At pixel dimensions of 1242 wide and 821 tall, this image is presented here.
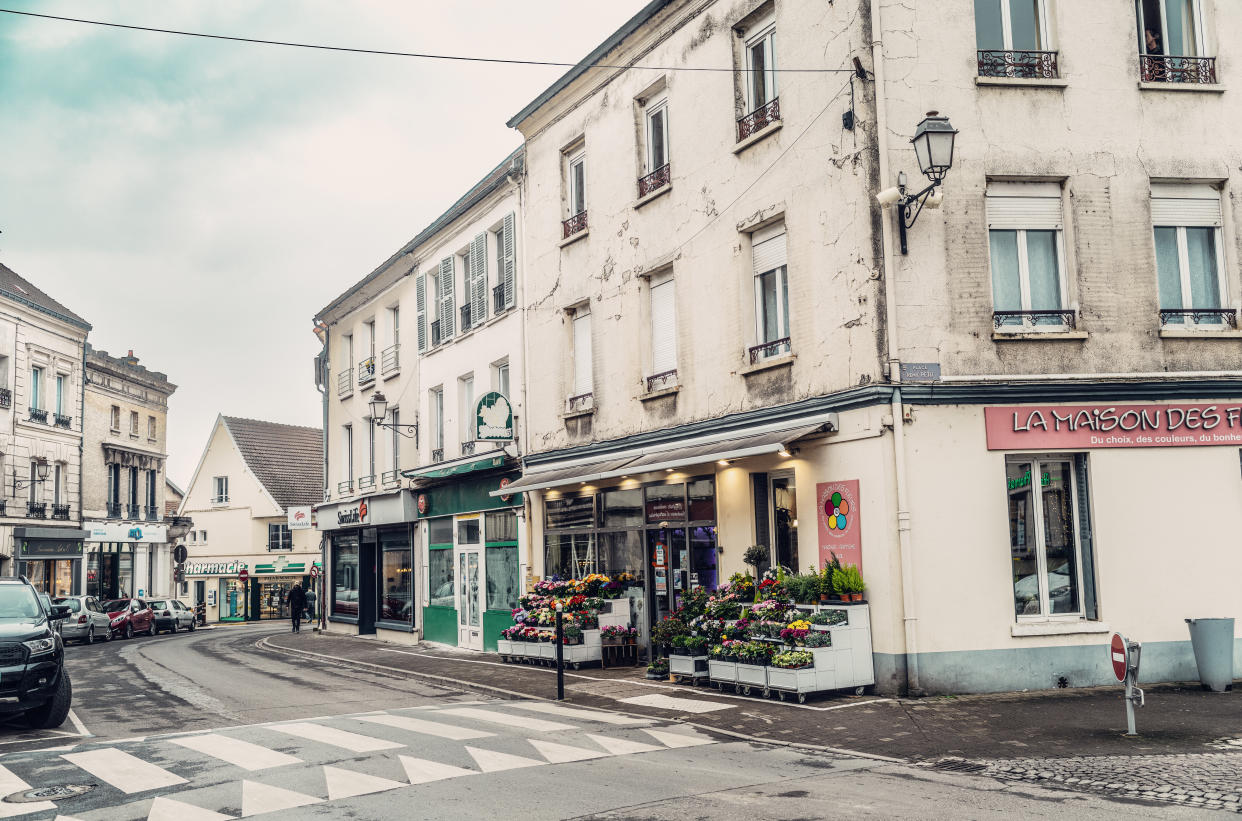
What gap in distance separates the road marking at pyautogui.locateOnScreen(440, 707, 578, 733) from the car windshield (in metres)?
5.07

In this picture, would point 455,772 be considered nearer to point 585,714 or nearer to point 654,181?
point 585,714

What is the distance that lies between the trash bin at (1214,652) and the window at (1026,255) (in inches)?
154

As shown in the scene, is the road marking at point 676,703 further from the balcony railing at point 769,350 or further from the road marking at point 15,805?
the road marking at point 15,805

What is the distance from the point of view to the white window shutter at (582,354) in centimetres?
1956

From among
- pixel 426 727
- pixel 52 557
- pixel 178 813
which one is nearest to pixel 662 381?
pixel 426 727

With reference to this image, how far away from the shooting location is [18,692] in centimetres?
1139

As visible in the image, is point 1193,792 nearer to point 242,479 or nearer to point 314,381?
point 314,381

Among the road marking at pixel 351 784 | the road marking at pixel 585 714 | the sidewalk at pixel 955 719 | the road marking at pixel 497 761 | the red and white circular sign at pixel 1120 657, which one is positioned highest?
the red and white circular sign at pixel 1120 657

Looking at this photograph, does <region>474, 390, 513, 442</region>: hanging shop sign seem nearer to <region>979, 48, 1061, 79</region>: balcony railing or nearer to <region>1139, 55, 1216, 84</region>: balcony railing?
<region>979, 48, 1061, 79</region>: balcony railing

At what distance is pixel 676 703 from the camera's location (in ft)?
42.2

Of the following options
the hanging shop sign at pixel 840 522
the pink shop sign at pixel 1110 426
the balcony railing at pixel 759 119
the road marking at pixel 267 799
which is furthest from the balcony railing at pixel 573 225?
the road marking at pixel 267 799

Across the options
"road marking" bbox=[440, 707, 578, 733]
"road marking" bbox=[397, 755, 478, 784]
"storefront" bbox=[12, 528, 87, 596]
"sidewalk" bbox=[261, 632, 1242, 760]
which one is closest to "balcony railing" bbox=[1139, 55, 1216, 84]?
"sidewalk" bbox=[261, 632, 1242, 760]

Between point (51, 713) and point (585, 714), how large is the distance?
19.5 feet

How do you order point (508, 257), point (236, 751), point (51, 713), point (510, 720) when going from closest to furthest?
point (236, 751)
point (510, 720)
point (51, 713)
point (508, 257)
